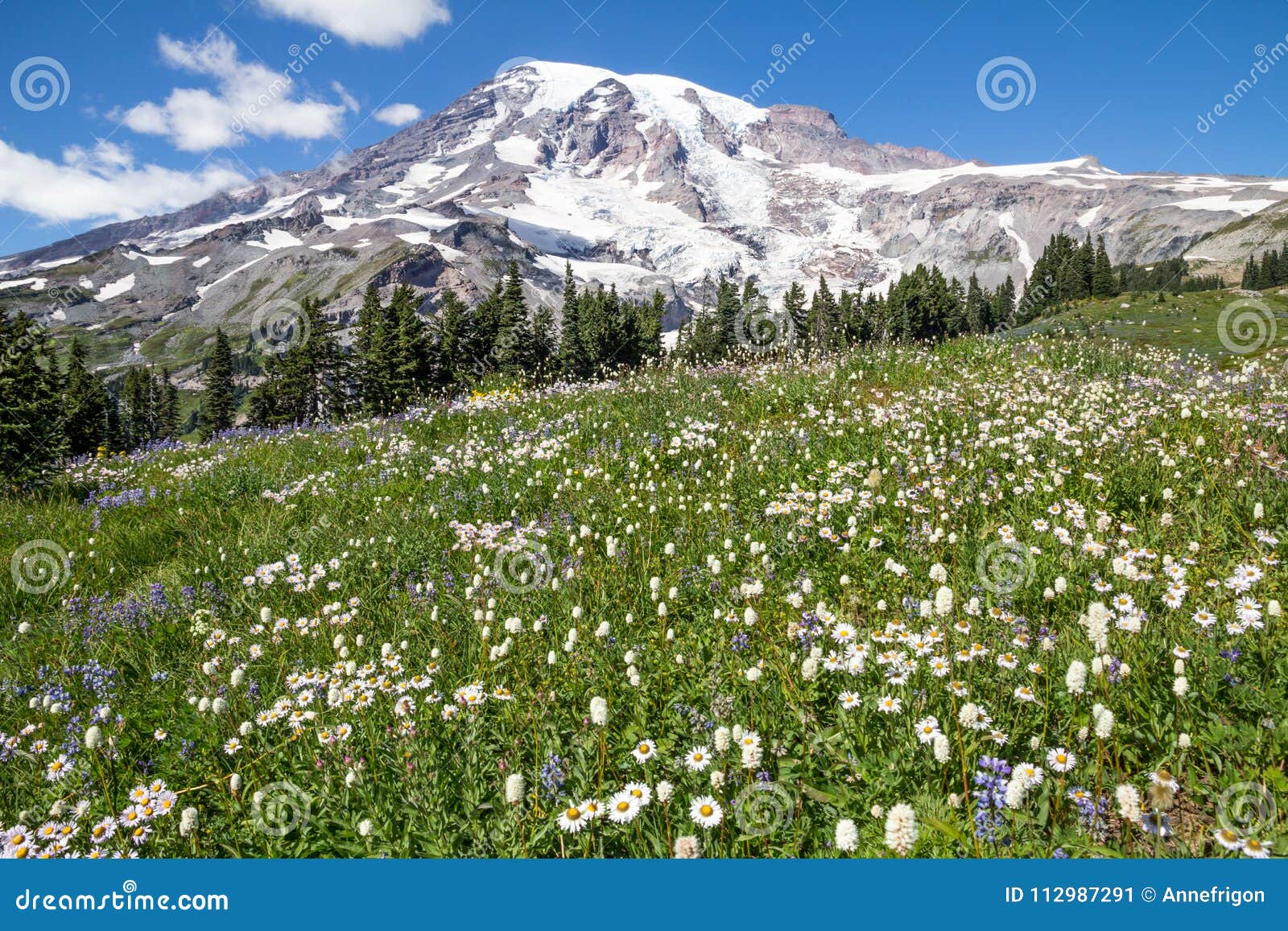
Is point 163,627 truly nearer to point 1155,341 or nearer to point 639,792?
point 639,792

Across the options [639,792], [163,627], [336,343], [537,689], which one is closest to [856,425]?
[537,689]

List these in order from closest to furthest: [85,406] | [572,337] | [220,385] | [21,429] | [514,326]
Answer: [21,429] → [514,326] → [85,406] → [572,337] → [220,385]

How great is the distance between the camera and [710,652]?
404cm

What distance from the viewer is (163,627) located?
5.27 metres

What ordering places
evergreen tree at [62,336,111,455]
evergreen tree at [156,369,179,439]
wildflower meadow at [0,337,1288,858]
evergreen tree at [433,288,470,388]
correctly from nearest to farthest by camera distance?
wildflower meadow at [0,337,1288,858] < evergreen tree at [433,288,470,388] < evergreen tree at [62,336,111,455] < evergreen tree at [156,369,179,439]

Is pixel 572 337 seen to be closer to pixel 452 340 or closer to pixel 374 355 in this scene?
pixel 452 340

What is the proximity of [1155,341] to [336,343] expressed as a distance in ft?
184

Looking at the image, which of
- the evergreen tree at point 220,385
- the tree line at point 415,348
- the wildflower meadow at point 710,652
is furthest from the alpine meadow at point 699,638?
the evergreen tree at point 220,385

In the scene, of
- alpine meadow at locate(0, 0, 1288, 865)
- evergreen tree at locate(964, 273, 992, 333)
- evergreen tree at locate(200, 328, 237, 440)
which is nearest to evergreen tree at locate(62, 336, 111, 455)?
evergreen tree at locate(200, 328, 237, 440)

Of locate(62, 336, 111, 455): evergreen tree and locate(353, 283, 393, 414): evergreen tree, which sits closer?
locate(353, 283, 393, 414): evergreen tree

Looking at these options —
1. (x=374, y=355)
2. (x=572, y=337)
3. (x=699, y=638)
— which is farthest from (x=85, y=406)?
(x=699, y=638)

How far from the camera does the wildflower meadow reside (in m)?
2.75

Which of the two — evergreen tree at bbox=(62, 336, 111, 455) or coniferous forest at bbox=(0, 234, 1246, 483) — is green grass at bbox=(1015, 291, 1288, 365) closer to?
coniferous forest at bbox=(0, 234, 1246, 483)

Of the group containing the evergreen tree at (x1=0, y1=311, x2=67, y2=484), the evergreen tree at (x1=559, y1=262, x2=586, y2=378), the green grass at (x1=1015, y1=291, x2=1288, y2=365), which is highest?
the evergreen tree at (x1=559, y1=262, x2=586, y2=378)
